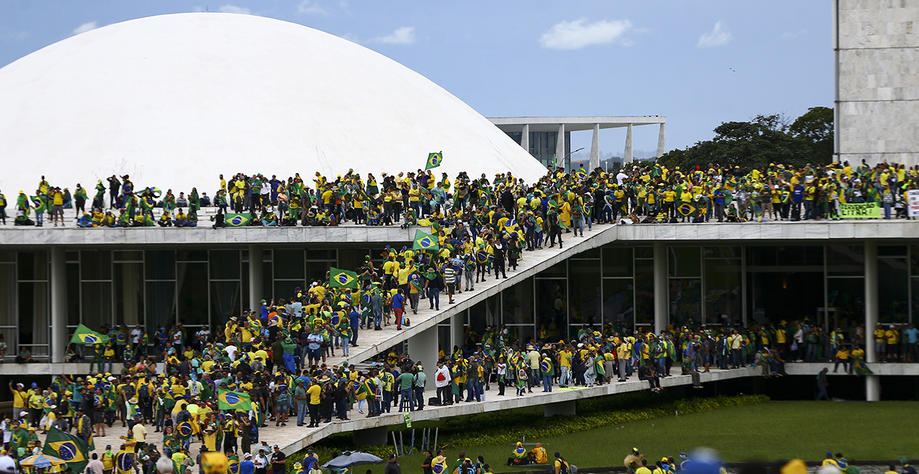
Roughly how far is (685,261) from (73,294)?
60.0 ft

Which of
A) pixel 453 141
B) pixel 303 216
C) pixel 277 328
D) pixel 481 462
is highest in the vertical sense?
pixel 453 141

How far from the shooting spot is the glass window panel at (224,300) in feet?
122

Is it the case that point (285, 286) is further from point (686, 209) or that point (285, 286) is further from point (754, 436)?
point (754, 436)

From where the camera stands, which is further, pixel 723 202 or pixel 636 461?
pixel 723 202

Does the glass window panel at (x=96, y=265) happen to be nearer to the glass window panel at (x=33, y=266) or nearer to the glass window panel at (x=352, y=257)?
the glass window panel at (x=33, y=266)

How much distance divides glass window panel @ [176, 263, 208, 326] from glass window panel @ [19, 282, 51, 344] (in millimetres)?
3971

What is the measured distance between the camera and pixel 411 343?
96.8 ft

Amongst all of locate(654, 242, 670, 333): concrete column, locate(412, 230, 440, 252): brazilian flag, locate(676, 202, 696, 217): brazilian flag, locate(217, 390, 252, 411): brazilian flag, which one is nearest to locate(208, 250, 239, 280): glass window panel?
locate(412, 230, 440, 252): brazilian flag

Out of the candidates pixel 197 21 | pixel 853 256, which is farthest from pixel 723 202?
pixel 197 21

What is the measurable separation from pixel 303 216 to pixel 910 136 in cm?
1898

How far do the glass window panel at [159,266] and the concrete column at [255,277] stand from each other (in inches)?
113

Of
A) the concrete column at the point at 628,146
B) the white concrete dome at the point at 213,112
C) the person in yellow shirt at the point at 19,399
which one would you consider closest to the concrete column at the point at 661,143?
the concrete column at the point at 628,146

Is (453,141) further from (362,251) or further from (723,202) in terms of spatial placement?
(723,202)

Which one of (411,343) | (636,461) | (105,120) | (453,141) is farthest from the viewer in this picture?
(453,141)
